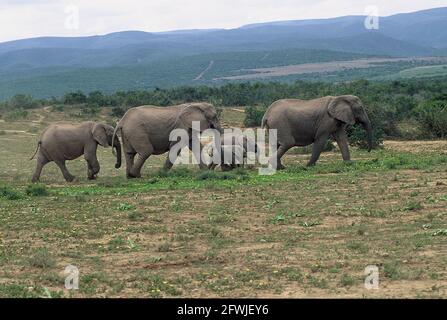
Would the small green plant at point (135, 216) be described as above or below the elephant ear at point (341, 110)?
below

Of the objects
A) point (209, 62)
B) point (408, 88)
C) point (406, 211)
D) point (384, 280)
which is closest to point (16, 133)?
point (406, 211)

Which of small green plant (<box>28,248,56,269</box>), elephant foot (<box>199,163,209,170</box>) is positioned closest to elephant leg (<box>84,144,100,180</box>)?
elephant foot (<box>199,163,209,170</box>)

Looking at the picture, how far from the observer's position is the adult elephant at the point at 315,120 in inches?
900

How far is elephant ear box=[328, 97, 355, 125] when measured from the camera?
22719 millimetres

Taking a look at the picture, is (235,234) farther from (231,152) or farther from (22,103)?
(22,103)

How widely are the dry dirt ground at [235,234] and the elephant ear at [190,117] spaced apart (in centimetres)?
141

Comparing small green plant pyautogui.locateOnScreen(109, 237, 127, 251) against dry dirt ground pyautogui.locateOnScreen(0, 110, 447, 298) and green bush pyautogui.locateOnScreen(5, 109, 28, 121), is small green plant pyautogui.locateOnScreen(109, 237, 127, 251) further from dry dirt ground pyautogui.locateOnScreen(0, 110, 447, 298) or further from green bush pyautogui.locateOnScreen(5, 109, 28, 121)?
green bush pyautogui.locateOnScreen(5, 109, 28, 121)

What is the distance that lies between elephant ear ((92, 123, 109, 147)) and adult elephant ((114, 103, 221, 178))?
37 centimetres

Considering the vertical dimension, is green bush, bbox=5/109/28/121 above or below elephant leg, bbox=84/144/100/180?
below

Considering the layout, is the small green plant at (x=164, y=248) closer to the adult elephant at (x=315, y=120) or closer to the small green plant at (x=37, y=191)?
the small green plant at (x=37, y=191)

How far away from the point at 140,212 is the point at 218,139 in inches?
315

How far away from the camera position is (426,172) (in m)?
20.3

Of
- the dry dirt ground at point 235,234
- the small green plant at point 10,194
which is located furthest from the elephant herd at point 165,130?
the small green plant at point 10,194
